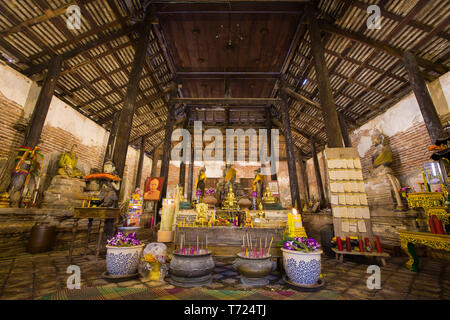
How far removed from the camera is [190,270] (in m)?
2.72

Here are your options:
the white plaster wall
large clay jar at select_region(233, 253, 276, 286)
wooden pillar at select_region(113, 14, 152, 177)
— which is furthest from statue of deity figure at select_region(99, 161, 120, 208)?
the white plaster wall

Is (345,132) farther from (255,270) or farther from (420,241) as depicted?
(255,270)

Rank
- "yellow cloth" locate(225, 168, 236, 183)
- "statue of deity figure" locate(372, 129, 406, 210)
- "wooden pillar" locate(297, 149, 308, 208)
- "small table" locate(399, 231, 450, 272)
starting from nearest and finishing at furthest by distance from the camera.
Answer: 1. "small table" locate(399, 231, 450, 272)
2. "statue of deity figure" locate(372, 129, 406, 210)
3. "yellow cloth" locate(225, 168, 236, 183)
4. "wooden pillar" locate(297, 149, 308, 208)

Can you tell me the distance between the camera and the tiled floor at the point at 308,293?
2422 mm

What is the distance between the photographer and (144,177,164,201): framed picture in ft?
24.6

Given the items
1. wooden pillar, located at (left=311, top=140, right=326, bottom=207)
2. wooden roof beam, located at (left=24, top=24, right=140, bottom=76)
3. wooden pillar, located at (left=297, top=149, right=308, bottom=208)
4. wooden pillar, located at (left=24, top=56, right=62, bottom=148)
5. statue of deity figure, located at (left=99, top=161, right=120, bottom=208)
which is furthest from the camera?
wooden pillar, located at (left=297, top=149, right=308, bottom=208)

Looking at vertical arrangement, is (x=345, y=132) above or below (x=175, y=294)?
above

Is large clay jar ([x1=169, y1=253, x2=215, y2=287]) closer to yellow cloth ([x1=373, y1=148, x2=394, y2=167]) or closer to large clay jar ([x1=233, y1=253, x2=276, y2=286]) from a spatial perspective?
large clay jar ([x1=233, y1=253, x2=276, y2=286])

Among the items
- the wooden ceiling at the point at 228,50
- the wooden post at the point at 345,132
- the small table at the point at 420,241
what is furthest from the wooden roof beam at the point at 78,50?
the wooden post at the point at 345,132

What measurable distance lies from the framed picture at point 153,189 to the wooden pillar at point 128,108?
2.08 meters

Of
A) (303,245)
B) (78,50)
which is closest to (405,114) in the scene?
(303,245)

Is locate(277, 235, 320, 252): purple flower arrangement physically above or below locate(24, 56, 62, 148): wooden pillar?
below

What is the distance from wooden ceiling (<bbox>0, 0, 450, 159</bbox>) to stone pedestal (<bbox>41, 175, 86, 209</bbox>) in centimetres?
399

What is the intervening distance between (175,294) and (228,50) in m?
9.93
